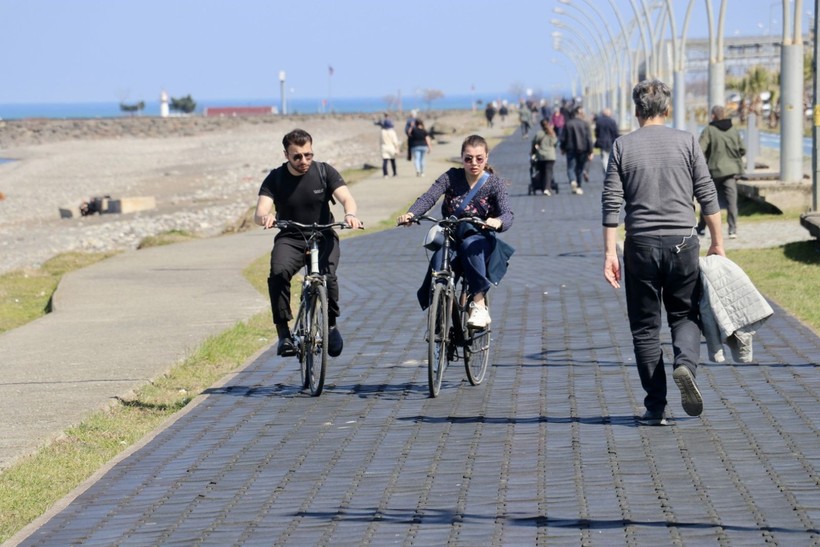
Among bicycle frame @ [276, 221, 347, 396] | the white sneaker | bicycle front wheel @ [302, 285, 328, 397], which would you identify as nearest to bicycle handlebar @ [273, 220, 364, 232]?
bicycle frame @ [276, 221, 347, 396]

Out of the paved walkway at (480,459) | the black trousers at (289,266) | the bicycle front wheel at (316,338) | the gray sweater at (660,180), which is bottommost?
the paved walkway at (480,459)

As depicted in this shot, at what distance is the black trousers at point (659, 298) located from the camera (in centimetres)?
711

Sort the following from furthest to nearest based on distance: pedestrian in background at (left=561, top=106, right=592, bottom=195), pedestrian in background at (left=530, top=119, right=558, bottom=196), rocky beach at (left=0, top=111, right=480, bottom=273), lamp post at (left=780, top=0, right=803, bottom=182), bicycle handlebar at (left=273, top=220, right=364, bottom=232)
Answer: rocky beach at (left=0, top=111, right=480, bottom=273) < pedestrian in background at (left=561, top=106, right=592, bottom=195) < pedestrian in background at (left=530, top=119, right=558, bottom=196) < lamp post at (left=780, top=0, right=803, bottom=182) < bicycle handlebar at (left=273, top=220, right=364, bottom=232)

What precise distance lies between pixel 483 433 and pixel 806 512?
2.15 meters

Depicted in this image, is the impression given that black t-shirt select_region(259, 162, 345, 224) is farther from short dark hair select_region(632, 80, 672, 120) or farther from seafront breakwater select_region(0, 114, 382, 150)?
seafront breakwater select_region(0, 114, 382, 150)

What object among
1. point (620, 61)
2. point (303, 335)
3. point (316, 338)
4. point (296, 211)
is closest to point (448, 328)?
point (316, 338)

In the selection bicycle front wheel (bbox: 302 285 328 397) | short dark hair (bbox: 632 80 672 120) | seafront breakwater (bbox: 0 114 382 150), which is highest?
short dark hair (bbox: 632 80 672 120)

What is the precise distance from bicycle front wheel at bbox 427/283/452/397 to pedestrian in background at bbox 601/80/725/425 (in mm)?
1351

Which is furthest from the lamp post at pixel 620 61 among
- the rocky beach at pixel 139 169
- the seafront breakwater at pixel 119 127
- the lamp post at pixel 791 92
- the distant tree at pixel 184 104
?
the distant tree at pixel 184 104

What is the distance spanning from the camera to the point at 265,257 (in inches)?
728

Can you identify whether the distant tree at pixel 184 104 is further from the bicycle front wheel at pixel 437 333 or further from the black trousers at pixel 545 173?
the bicycle front wheel at pixel 437 333

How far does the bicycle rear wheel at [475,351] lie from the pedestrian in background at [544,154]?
19246 millimetres

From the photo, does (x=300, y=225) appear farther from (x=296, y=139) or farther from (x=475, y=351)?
(x=475, y=351)

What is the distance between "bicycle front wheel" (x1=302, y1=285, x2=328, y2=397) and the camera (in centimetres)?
867
